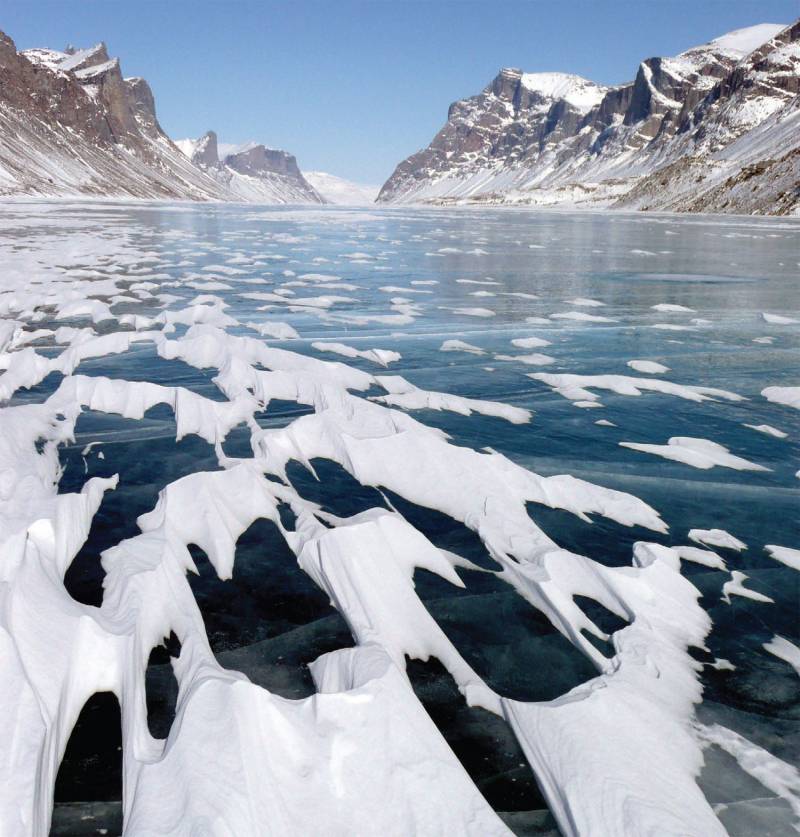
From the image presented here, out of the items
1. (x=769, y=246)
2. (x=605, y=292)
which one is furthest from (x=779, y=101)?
(x=605, y=292)

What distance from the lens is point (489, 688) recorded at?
7.82 feet

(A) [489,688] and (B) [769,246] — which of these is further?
(B) [769,246]

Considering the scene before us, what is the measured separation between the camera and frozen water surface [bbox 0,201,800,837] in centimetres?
183

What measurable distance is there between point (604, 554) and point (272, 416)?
3.24 meters

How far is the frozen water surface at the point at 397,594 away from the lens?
1831mm

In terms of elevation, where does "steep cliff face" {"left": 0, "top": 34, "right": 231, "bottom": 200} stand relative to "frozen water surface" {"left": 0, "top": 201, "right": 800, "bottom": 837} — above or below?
above

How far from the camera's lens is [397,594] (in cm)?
283

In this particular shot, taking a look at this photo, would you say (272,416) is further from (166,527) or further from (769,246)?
(769,246)

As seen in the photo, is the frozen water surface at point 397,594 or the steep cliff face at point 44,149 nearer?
the frozen water surface at point 397,594

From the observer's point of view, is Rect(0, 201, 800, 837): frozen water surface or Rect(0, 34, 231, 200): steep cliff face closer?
Rect(0, 201, 800, 837): frozen water surface

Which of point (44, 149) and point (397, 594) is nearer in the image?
point (397, 594)

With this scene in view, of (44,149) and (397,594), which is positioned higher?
(44,149)

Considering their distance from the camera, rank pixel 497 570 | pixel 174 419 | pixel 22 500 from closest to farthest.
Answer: pixel 497 570
pixel 22 500
pixel 174 419

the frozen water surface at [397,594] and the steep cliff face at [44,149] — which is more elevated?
the steep cliff face at [44,149]
